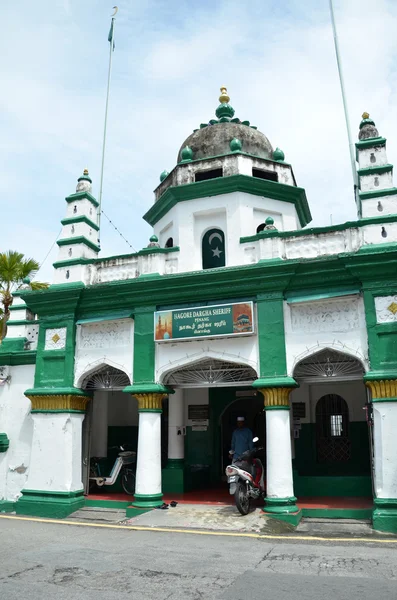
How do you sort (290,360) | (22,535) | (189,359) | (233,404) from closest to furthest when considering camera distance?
(22,535), (290,360), (189,359), (233,404)

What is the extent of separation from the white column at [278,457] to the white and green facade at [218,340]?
0.03m

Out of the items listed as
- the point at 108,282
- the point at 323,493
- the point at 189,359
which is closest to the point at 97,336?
the point at 108,282

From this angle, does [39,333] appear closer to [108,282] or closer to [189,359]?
[108,282]

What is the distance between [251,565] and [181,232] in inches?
275

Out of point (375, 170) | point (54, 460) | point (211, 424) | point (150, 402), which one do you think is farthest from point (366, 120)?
point (54, 460)

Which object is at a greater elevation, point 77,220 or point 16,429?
point 77,220

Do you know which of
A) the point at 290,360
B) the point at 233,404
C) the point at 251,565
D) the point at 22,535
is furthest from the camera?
the point at 233,404

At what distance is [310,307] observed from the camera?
9.52 metres

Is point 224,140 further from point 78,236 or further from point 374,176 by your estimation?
point 374,176

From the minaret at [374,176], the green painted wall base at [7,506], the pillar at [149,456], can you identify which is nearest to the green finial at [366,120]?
the minaret at [374,176]

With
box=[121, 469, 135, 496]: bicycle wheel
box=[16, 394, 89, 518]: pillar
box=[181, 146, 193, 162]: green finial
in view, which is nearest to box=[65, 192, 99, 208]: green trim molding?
box=[181, 146, 193, 162]: green finial

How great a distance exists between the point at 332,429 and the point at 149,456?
5011 mm

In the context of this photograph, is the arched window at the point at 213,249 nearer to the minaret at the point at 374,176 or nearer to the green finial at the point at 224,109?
the minaret at the point at 374,176

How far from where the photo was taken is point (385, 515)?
8195mm
